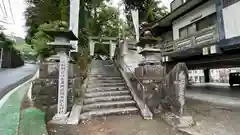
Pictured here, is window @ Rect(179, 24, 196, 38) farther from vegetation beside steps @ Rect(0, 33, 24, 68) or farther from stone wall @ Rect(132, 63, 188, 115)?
vegetation beside steps @ Rect(0, 33, 24, 68)

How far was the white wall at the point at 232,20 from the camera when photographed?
20.9ft

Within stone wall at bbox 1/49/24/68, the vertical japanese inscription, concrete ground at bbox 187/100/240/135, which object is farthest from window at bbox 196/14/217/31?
stone wall at bbox 1/49/24/68

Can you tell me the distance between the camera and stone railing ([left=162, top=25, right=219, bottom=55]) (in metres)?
7.34

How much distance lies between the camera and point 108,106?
211 inches

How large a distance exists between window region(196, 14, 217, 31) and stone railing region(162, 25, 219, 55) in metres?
1.25

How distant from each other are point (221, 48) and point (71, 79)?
689cm

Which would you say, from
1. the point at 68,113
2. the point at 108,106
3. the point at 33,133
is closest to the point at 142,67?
the point at 108,106

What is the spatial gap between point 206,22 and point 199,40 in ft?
5.40

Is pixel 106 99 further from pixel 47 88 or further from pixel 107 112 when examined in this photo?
pixel 47 88

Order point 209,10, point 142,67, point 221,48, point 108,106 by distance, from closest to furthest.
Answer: point 108,106
point 142,67
point 221,48
point 209,10

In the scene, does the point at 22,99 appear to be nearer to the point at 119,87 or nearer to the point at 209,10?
the point at 119,87

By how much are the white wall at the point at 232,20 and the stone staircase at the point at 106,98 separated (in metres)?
5.19

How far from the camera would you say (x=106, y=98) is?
5.75 m

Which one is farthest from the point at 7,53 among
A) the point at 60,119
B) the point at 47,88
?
the point at 60,119
